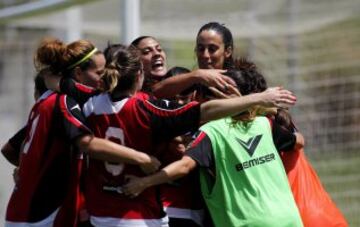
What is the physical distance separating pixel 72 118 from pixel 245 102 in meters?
0.89

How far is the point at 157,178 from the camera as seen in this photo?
4992 millimetres

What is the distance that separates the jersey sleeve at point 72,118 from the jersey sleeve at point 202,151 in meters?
0.53

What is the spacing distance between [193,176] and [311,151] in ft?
21.3

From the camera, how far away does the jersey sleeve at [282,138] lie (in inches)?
211

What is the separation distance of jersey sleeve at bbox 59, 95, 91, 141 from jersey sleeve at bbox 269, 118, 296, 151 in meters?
0.98

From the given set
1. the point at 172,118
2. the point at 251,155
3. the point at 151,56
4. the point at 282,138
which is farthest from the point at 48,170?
the point at 282,138

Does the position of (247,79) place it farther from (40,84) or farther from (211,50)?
(40,84)

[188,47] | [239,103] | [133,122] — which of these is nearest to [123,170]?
[133,122]

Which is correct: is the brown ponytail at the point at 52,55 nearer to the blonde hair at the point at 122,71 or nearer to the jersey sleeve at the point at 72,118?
the jersey sleeve at the point at 72,118

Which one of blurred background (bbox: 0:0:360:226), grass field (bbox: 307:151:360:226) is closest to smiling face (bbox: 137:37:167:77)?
blurred background (bbox: 0:0:360:226)

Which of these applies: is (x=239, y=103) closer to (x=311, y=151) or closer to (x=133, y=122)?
(x=133, y=122)

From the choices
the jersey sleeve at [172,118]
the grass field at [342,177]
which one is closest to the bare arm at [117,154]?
the jersey sleeve at [172,118]

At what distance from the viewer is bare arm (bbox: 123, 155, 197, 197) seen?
5.00m

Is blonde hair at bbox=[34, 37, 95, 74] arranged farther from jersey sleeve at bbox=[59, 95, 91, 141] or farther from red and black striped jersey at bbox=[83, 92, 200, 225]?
red and black striped jersey at bbox=[83, 92, 200, 225]
